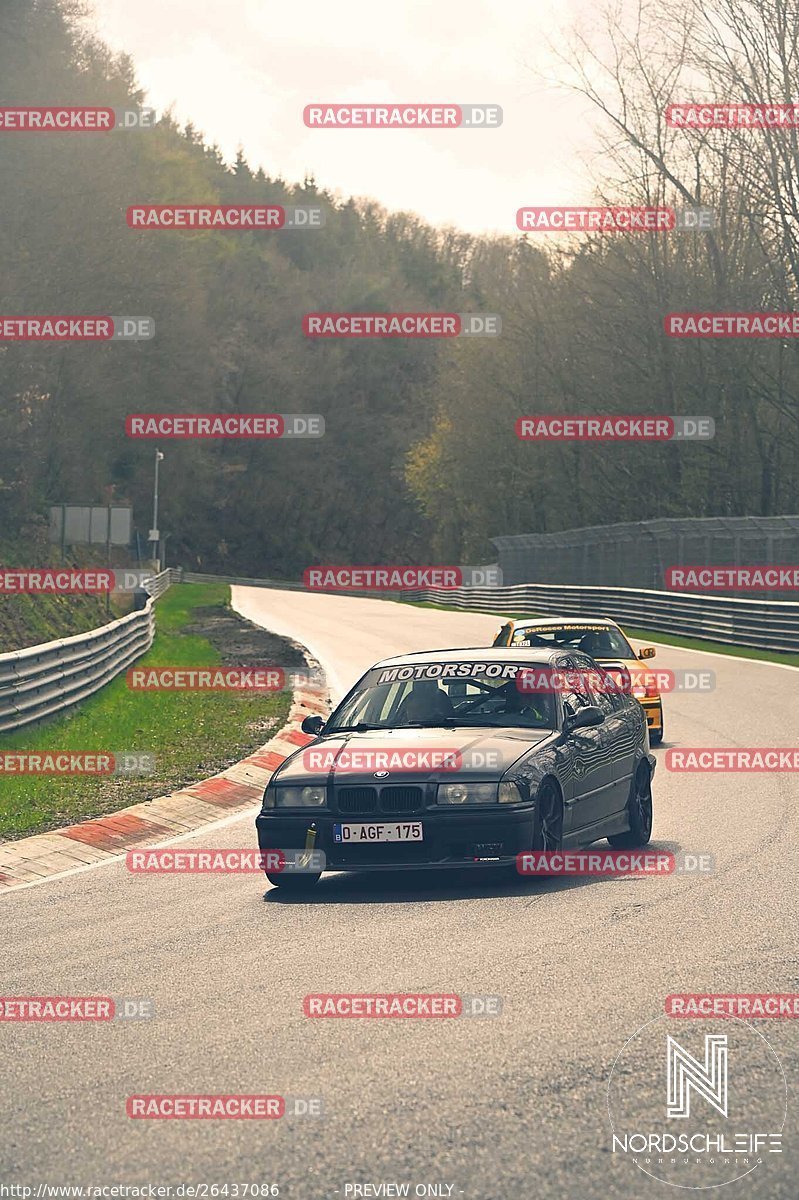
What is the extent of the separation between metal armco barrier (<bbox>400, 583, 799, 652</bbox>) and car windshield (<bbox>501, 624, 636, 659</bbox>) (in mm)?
12780

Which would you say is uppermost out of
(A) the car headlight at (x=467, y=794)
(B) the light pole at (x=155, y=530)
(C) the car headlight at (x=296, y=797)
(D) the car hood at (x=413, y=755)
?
(B) the light pole at (x=155, y=530)

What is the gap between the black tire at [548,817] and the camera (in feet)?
30.3

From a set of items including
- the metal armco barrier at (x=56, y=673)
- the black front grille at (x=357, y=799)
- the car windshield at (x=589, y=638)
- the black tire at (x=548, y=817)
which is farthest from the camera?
the car windshield at (x=589, y=638)

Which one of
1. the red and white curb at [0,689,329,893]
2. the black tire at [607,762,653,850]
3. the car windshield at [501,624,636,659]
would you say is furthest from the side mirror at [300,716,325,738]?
the car windshield at [501,624,636,659]

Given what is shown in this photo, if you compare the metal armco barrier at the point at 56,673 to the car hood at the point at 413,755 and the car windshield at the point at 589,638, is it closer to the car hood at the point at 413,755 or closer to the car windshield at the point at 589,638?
the car windshield at the point at 589,638

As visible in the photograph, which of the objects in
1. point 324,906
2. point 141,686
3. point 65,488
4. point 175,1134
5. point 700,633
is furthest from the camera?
point 65,488

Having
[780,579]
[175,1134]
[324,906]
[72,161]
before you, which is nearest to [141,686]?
[780,579]

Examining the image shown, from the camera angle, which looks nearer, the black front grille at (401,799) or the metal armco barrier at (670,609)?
the black front grille at (401,799)

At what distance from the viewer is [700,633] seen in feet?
116

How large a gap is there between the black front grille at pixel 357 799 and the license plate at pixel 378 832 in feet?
0.31

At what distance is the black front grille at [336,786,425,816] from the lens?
9.09 m

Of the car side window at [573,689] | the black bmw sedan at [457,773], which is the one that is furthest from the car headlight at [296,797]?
the car side window at [573,689]

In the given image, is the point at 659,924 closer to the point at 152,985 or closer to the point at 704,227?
the point at 152,985

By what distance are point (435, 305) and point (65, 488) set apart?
237ft
